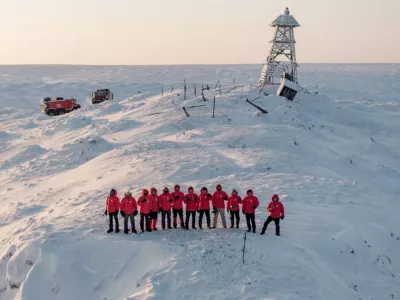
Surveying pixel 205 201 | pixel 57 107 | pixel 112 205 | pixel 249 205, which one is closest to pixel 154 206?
pixel 112 205

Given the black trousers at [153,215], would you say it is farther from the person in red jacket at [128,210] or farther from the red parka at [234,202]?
the red parka at [234,202]

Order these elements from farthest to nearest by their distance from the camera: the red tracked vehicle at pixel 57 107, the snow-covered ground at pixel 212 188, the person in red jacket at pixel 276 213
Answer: the red tracked vehicle at pixel 57 107
the person in red jacket at pixel 276 213
the snow-covered ground at pixel 212 188

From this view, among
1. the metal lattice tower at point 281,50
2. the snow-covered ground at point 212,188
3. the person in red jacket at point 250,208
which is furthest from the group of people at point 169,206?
the metal lattice tower at point 281,50

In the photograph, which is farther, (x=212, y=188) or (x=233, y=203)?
(x=212, y=188)

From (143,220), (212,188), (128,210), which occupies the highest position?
(128,210)

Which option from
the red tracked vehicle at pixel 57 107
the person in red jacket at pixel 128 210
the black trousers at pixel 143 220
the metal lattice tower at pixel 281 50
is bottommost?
the red tracked vehicle at pixel 57 107

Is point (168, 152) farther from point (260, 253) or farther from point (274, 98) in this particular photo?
point (274, 98)

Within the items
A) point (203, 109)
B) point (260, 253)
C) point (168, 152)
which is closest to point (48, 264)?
point (260, 253)

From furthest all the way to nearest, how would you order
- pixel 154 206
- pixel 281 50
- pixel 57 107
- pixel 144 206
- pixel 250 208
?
pixel 57 107
pixel 281 50
pixel 154 206
pixel 144 206
pixel 250 208

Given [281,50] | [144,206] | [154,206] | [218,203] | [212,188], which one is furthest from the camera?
[281,50]

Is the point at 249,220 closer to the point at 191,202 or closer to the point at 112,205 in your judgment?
the point at 191,202
